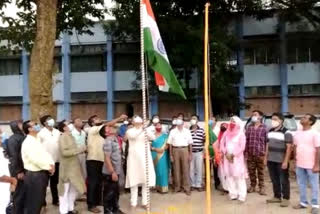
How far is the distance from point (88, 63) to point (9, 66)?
223 inches

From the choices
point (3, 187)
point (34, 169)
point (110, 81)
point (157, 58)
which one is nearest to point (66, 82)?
point (110, 81)

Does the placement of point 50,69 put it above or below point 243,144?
above

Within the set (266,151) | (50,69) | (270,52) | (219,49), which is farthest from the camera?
(270,52)

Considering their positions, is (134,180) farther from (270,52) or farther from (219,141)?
(270,52)

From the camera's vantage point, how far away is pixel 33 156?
762 cm

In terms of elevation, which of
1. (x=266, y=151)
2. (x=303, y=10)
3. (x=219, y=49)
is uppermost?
(x=303, y=10)

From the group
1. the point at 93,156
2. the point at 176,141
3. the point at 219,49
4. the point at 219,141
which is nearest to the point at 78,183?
the point at 93,156

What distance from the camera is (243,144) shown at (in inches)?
401

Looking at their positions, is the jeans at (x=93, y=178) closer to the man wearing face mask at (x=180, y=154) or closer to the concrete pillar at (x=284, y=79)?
the man wearing face mask at (x=180, y=154)

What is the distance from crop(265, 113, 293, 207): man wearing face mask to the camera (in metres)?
9.44

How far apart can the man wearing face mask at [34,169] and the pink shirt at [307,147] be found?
167 inches

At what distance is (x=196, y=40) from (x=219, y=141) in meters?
11.7

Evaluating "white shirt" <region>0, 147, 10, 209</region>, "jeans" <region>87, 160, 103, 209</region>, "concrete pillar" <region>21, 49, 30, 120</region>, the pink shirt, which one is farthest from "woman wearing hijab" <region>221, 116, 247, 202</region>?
"concrete pillar" <region>21, 49, 30, 120</region>

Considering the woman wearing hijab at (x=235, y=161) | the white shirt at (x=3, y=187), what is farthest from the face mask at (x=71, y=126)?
the white shirt at (x=3, y=187)
